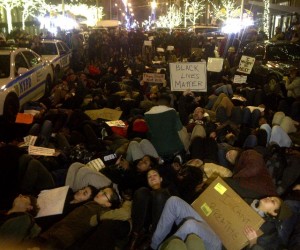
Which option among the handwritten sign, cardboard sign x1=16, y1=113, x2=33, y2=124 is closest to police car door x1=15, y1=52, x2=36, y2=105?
cardboard sign x1=16, y1=113, x2=33, y2=124

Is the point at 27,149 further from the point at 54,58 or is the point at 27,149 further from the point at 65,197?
the point at 54,58

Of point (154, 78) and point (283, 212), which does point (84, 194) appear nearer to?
point (283, 212)

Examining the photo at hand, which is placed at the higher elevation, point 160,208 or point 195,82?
point 195,82

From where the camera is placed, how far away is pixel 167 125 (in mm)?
6230

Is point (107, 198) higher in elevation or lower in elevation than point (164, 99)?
lower

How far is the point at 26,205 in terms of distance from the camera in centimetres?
430

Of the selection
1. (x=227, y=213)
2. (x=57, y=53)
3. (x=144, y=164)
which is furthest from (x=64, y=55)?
(x=227, y=213)

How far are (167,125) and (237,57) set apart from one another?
31.2ft

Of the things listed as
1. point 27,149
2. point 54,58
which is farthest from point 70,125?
point 54,58

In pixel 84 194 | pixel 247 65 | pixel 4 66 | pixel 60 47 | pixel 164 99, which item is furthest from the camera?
pixel 60 47

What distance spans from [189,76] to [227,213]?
4.83 m

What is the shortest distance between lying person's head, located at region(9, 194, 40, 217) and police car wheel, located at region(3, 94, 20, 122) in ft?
14.7

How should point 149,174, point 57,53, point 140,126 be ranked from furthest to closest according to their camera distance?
1. point 57,53
2. point 140,126
3. point 149,174

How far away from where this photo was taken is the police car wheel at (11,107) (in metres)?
8.49
